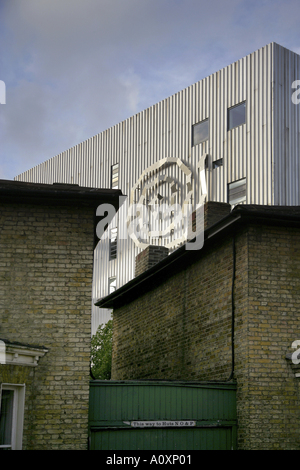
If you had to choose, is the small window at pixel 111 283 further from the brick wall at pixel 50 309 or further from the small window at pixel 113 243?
the brick wall at pixel 50 309

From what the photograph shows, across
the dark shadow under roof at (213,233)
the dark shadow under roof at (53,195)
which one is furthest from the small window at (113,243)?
the dark shadow under roof at (53,195)

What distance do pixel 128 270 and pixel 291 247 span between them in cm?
2330

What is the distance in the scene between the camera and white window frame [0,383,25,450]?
1120 cm

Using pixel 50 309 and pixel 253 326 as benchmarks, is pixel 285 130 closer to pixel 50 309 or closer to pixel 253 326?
pixel 253 326

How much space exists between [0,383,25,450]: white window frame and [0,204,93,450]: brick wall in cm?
10

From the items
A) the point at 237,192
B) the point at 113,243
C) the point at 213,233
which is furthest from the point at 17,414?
the point at 113,243

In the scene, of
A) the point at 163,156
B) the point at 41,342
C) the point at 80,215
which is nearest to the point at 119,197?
the point at 80,215

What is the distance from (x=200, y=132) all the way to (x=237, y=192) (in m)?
4.75

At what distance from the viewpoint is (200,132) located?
107 ft

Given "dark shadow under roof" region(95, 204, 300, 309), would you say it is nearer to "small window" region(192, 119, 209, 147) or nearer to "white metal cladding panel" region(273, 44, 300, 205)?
"white metal cladding panel" region(273, 44, 300, 205)

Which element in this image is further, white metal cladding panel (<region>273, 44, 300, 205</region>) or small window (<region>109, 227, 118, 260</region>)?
small window (<region>109, 227, 118, 260</region>)

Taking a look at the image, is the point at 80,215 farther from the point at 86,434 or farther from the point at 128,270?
the point at 128,270

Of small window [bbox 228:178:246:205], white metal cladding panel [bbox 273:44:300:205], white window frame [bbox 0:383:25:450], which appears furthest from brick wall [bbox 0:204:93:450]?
small window [bbox 228:178:246:205]

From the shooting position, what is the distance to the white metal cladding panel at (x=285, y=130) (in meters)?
28.0
